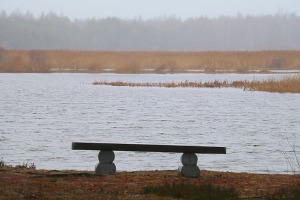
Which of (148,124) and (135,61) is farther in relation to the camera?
(135,61)

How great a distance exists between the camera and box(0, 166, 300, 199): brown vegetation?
9367 millimetres

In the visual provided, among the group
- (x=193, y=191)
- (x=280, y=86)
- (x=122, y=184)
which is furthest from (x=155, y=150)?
(x=280, y=86)

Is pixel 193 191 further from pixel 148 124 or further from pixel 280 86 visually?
pixel 280 86

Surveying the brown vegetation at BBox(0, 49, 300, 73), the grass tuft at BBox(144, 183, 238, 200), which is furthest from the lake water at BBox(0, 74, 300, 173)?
the brown vegetation at BBox(0, 49, 300, 73)

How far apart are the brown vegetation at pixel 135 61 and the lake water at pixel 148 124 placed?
715 inches

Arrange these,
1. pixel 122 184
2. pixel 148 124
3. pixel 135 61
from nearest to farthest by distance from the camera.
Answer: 1. pixel 122 184
2. pixel 148 124
3. pixel 135 61

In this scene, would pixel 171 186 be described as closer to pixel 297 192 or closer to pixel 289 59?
pixel 297 192

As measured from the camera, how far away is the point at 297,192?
30.6 ft

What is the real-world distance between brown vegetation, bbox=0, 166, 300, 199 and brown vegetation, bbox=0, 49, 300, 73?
2144 inches

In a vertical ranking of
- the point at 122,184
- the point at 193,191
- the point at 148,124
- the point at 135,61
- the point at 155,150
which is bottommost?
the point at 148,124

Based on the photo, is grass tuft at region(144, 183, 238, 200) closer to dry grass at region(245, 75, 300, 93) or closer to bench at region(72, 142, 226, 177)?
bench at region(72, 142, 226, 177)

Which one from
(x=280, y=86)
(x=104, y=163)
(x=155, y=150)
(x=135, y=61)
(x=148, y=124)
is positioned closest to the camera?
(x=155, y=150)

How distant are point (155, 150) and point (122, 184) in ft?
4.10

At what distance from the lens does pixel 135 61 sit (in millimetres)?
69250
